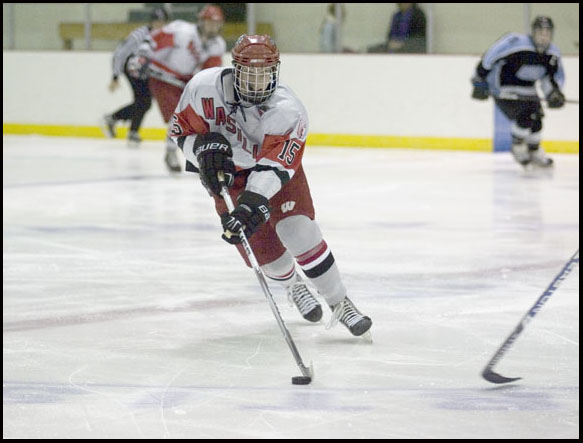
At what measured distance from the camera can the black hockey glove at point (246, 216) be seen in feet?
10.4

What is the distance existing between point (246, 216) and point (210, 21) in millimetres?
5311

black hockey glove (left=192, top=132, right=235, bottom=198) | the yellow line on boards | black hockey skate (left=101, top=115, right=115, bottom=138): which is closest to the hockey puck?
black hockey glove (left=192, top=132, right=235, bottom=198)

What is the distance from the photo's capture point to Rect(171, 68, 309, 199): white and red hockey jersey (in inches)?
130

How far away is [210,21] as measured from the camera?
326 inches

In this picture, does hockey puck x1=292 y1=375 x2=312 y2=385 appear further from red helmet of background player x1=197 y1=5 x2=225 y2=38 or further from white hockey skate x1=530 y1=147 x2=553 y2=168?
white hockey skate x1=530 y1=147 x2=553 y2=168

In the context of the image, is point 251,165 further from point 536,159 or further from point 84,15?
point 84,15

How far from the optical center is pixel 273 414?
2.75m

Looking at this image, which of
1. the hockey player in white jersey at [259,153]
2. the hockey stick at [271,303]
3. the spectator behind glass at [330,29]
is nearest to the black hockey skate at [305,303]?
the hockey player in white jersey at [259,153]

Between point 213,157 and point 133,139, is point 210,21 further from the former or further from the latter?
point 213,157

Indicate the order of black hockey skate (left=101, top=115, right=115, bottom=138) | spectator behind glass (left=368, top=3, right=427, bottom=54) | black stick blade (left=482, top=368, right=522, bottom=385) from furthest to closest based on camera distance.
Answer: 1. black hockey skate (left=101, top=115, right=115, bottom=138)
2. spectator behind glass (left=368, top=3, right=427, bottom=54)
3. black stick blade (left=482, top=368, right=522, bottom=385)

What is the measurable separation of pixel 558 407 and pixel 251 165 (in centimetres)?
117

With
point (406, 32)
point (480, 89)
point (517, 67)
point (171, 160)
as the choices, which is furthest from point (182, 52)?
point (406, 32)

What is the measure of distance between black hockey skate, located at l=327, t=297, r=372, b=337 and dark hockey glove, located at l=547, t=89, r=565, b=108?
5.05 m

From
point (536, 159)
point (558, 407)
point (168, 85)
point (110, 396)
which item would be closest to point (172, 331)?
point (110, 396)
